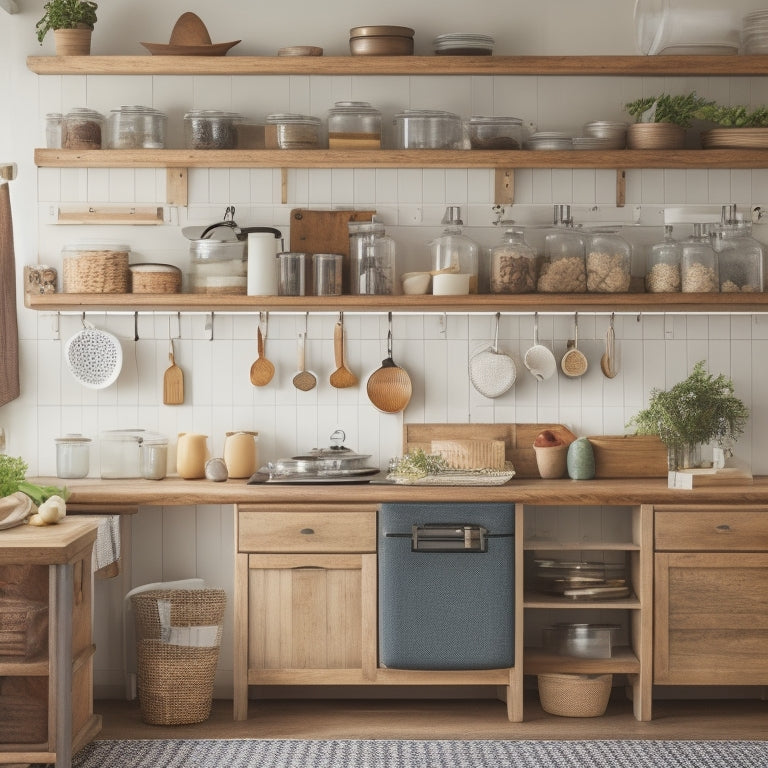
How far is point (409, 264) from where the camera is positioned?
4559 millimetres

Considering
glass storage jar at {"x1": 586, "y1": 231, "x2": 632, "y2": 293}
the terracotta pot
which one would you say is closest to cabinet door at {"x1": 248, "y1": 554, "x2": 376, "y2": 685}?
glass storage jar at {"x1": 586, "y1": 231, "x2": 632, "y2": 293}

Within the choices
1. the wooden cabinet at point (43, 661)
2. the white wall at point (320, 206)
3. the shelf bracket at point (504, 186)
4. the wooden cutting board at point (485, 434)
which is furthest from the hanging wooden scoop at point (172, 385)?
the shelf bracket at point (504, 186)

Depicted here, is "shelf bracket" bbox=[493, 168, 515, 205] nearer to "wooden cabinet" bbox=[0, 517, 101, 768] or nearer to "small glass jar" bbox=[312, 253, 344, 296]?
"small glass jar" bbox=[312, 253, 344, 296]

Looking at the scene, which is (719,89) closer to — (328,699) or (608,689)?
(608,689)

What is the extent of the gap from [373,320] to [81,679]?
1828 mm

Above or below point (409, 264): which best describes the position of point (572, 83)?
above

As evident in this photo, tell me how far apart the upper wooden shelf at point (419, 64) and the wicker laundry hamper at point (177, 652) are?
6.73ft

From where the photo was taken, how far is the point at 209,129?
14.3 feet

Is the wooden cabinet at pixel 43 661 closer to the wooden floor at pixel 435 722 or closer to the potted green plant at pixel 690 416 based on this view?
the wooden floor at pixel 435 722

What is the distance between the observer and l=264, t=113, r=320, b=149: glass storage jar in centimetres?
436

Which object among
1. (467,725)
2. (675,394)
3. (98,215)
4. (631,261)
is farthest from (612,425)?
(98,215)

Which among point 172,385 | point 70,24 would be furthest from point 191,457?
point 70,24

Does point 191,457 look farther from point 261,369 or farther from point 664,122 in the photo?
point 664,122

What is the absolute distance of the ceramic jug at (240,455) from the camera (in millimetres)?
4387
